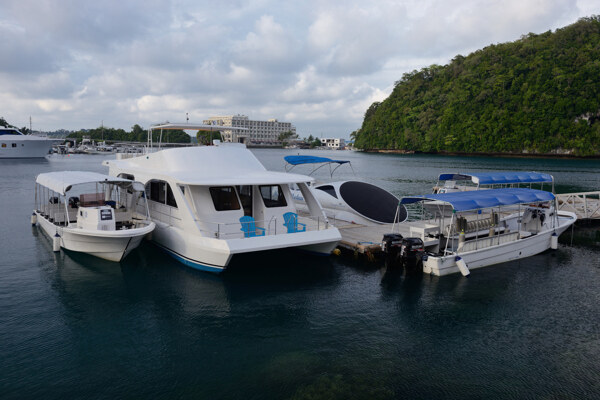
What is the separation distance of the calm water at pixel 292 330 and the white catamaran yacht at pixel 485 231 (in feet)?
2.12

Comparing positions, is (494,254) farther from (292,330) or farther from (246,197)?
(246,197)

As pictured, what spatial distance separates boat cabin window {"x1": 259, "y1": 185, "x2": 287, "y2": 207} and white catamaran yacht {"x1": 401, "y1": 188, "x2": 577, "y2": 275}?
16.1 feet

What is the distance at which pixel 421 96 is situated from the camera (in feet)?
460

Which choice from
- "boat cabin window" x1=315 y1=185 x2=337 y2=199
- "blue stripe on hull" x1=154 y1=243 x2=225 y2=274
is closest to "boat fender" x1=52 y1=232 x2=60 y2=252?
"blue stripe on hull" x1=154 y1=243 x2=225 y2=274

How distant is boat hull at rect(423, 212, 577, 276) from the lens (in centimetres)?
1477

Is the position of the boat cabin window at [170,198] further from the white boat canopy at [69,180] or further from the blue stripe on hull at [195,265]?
the blue stripe on hull at [195,265]

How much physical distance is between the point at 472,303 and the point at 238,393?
819 centimetres

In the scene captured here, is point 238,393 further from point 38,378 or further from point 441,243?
point 441,243

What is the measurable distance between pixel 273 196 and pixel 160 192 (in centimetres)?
497

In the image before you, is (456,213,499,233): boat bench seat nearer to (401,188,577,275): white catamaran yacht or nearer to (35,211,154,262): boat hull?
(401,188,577,275): white catamaran yacht

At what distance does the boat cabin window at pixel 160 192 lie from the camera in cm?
1622

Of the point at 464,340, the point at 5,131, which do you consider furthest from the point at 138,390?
the point at 5,131

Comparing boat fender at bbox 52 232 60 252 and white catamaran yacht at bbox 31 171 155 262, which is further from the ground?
white catamaran yacht at bbox 31 171 155 262

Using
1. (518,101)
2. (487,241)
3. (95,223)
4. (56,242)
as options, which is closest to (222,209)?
(95,223)
